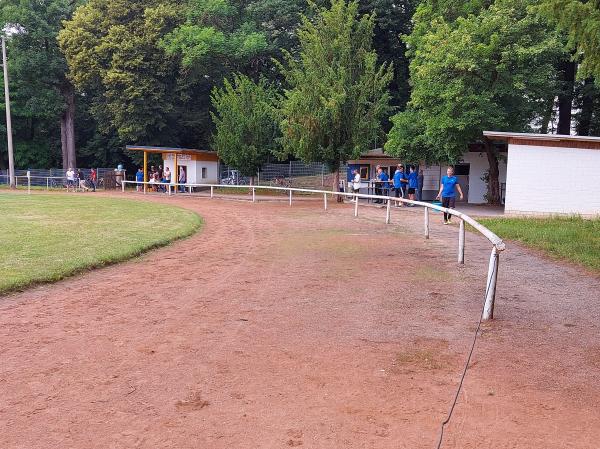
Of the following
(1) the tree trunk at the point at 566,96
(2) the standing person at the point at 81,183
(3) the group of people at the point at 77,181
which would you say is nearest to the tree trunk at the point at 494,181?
(1) the tree trunk at the point at 566,96

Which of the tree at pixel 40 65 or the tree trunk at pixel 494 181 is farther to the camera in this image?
the tree at pixel 40 65

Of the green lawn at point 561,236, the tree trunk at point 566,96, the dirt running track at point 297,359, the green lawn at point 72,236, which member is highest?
the tree trunk at point 566,96

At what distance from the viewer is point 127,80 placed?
132 ft

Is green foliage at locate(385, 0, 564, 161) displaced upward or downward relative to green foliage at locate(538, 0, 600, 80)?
upward

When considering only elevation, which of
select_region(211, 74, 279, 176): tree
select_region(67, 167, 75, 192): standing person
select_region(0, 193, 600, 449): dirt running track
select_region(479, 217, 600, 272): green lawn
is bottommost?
select_region(0, 193, 600, 449): dirt running track

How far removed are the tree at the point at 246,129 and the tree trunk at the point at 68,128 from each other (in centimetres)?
1872

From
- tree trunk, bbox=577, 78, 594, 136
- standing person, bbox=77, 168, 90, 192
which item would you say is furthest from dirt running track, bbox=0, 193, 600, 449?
tree trunk, bbox=577, 78, 594, 136

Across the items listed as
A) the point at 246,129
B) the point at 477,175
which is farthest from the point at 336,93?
the point at 477,175

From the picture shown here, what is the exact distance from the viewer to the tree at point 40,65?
45.2 meters

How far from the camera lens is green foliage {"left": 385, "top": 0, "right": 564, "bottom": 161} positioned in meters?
24.4

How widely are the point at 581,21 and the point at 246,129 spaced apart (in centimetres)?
2564

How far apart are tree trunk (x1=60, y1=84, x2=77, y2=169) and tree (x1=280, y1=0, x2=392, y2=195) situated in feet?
87.0

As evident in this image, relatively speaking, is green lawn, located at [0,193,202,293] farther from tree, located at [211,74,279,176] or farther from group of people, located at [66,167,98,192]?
group of people, located at [66,167,98,192]

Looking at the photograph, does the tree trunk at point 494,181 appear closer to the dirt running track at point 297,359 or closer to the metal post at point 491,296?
the dirt running track at point 297,359
